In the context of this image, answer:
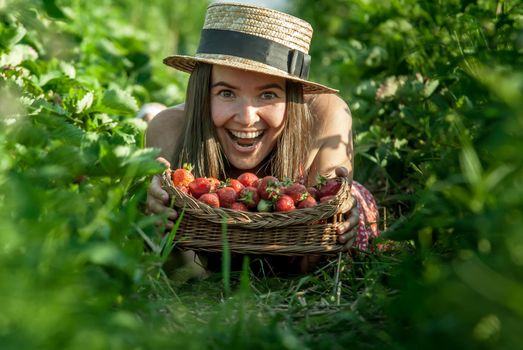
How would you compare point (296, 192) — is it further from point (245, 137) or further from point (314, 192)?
point (245, 137)

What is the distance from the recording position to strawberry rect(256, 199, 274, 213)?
2861mm

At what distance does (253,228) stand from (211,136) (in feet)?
2.69

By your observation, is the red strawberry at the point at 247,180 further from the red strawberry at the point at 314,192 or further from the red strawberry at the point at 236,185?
the red strawberry at the point at 314,192

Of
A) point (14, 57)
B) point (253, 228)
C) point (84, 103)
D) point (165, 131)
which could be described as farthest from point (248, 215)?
point (14, 57)

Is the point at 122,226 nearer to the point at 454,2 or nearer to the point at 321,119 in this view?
the point at 321,119

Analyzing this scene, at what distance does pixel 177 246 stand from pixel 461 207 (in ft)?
4.60

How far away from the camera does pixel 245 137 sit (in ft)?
11.2

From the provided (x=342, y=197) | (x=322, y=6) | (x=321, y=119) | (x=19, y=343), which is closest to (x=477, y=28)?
(x=342, y=197)

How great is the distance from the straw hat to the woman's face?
0.27 feet

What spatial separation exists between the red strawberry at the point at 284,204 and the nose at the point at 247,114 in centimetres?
57

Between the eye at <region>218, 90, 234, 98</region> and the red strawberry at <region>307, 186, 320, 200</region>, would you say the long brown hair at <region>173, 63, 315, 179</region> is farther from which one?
the red strawberry at <region>307, 186, 320, 200</region>

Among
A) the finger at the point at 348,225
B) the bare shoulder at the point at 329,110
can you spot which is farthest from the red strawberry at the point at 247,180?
the bare shoulder at the point at 329,110

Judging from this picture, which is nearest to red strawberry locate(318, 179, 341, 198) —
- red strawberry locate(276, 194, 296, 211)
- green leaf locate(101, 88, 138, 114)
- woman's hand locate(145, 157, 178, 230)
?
red strawberry locate(276, 194, 296, 211)

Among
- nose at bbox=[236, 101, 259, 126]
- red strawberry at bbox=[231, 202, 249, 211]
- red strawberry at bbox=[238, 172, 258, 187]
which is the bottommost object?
red strawberry at bbox=[231, 202, 249, 211]
